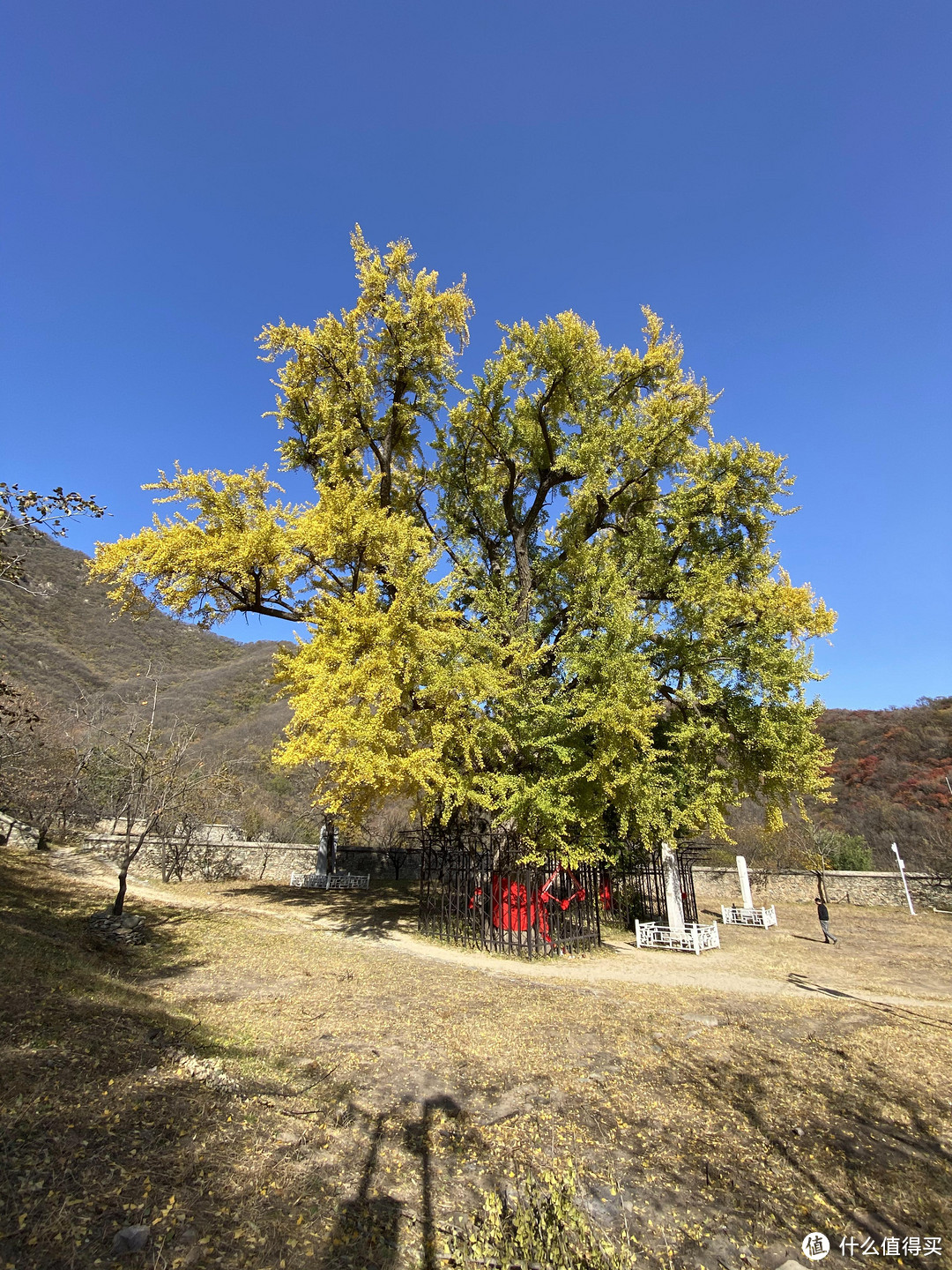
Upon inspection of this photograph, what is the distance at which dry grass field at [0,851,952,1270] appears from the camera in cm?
297

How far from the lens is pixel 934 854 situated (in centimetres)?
2280

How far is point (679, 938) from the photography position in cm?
1310

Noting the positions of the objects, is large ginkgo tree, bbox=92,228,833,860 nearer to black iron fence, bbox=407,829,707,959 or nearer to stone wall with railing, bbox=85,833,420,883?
black iron fence, bbox=407,829,707,959

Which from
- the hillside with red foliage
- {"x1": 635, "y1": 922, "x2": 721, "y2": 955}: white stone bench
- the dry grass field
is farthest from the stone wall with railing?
the hillside with red foliage

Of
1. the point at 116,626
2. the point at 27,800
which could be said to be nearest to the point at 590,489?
the point at 27,800

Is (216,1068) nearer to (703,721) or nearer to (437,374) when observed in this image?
(703,721)

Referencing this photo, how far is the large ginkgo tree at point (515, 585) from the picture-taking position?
10.1 m

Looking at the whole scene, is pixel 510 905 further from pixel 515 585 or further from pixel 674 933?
pixel 515 585

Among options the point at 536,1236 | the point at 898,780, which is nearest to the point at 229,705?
the point at 898,780

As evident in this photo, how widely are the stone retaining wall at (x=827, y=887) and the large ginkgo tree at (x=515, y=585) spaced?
37.3 feet

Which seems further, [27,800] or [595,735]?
[27,800]

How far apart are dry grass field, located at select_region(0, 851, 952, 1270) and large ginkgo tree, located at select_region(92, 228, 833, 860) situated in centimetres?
345

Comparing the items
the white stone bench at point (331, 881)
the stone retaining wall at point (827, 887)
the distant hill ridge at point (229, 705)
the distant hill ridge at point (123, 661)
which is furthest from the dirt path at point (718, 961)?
the distant hill ridge at point (123, 661)

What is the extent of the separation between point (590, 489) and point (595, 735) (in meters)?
5.77
